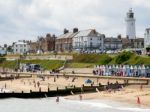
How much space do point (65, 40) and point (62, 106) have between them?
335 feet

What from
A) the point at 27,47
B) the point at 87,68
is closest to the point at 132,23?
the point at 27,47

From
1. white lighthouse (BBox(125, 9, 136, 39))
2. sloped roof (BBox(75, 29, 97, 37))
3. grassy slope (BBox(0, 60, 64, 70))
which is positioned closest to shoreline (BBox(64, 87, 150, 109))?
grassy slope (BBox(0, 60, 64, 70))

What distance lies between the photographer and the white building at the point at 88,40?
470 ft

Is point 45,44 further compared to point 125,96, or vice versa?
point 45,44

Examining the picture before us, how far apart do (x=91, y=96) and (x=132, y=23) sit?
4216 inches

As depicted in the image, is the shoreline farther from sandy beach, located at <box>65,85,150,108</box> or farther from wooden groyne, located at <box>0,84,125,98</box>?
Answer: wooden groyne, located at <box>0,84,125,98</box>

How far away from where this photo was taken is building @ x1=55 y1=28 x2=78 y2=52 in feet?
490

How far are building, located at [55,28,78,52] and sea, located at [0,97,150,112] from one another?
93203 millimetres

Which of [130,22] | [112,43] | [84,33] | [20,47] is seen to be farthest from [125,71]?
[20,47]

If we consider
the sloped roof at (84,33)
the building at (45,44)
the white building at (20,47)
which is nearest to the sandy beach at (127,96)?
the sloped roof at (84,33)

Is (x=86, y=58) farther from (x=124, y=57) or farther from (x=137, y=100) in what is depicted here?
(x=137, y=100)

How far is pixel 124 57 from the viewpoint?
8950cm

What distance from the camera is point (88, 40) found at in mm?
143125

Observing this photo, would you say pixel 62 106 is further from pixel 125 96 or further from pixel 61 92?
pixel 125 96
